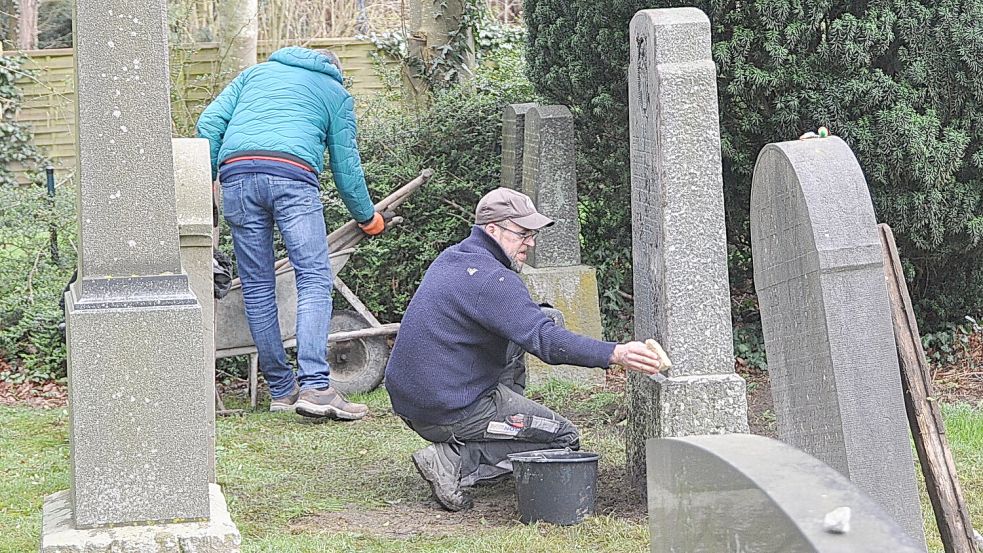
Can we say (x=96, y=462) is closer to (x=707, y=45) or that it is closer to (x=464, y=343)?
(x=464, y=343)

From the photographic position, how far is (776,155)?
157 inches

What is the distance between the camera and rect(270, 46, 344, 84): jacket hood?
24.1 ft

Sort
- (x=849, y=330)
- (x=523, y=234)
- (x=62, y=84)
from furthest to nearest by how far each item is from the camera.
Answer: (x=62, y=84) < (x=523, y=234) < (x=849, y=330)

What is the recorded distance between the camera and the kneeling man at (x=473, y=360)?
5.03 metres

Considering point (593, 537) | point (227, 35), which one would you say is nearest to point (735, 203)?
point (593, 537)

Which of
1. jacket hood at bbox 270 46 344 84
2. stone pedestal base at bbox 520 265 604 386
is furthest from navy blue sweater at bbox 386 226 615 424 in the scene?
stone pedestal base at bbox 520 265 604 386

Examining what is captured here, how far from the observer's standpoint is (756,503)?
6.45 feet

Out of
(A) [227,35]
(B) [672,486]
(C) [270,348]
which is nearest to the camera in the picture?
(B) [672,486]

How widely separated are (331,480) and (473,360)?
1.10m

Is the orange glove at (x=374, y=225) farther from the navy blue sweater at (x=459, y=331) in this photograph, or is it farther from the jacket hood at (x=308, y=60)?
the navy blue sweater at (x=459, y=331)

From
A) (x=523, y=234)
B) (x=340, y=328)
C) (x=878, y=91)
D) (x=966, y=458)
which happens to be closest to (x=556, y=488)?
(x=523, y=234)

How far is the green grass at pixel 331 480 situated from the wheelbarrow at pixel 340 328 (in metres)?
0.46

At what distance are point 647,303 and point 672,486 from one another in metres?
2.91

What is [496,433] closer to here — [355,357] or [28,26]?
[355,357]
